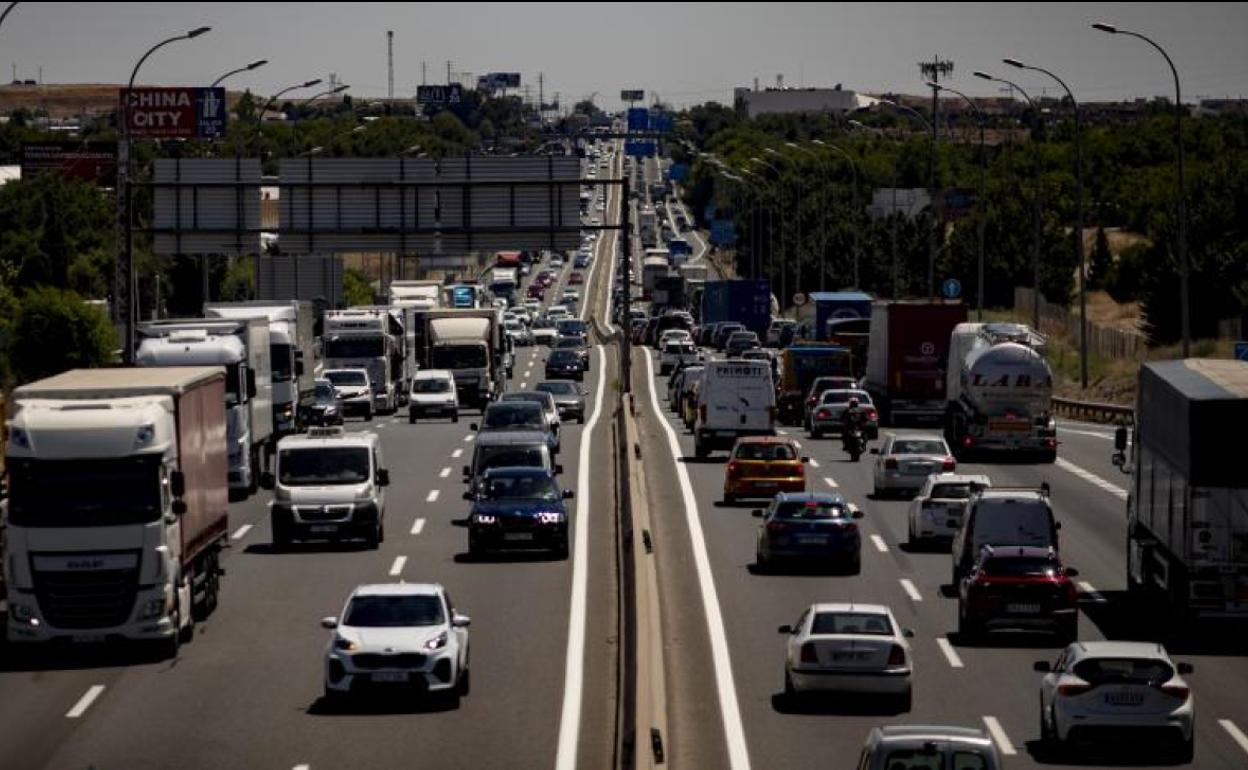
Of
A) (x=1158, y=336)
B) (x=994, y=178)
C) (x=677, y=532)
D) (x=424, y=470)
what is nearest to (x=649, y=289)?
(x=994, y=178)

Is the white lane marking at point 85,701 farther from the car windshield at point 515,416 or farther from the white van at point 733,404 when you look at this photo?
the white van at point 733,404

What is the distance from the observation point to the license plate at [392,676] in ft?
95.5

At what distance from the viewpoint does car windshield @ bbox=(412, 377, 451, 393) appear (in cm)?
8044

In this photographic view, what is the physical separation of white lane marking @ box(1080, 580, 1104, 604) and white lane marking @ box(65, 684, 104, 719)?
16127 mm

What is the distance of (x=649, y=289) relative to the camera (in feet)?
565

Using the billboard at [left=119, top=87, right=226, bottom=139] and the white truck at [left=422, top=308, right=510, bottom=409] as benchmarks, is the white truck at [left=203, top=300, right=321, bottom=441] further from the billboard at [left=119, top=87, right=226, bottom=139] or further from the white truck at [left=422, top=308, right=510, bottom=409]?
the billboard at [left=119, top=87, right=226, bottom=139]

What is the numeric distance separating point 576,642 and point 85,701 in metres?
7.31

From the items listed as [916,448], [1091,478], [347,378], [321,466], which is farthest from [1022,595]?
[347,378]

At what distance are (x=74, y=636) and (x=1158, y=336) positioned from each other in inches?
3191

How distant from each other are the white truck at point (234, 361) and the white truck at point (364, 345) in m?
26.7

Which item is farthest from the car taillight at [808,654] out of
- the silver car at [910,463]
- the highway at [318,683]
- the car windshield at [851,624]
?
the silver car at [910,463]

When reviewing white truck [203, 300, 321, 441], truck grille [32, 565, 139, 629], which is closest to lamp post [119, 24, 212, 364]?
white truck [203, 300, 321, 441]

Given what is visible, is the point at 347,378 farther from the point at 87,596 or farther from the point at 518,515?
the point at 87,596

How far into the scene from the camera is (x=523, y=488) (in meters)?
45.0
